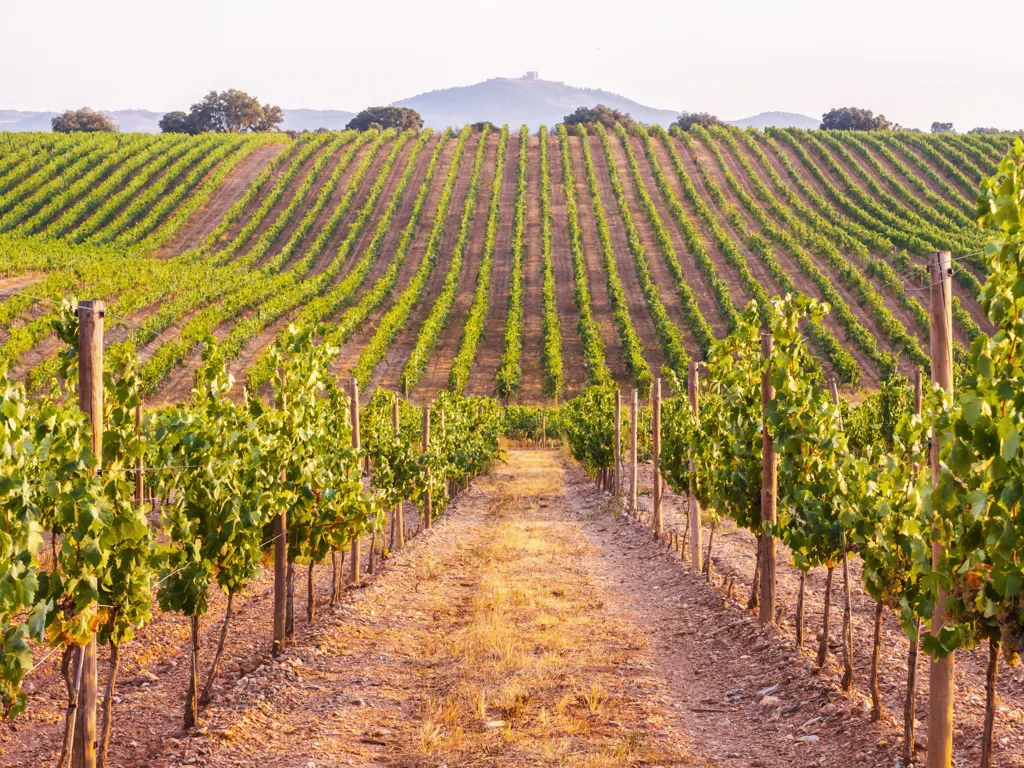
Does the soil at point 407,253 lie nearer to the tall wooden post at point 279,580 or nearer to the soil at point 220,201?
the soil at point 220,201

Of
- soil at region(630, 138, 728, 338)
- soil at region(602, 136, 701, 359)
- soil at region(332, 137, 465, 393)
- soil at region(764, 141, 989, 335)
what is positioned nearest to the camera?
soil at region(332, 137, 465, 393)

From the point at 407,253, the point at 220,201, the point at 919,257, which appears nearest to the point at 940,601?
the point at 919,257

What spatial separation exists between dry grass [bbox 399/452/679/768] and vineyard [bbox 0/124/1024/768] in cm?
6

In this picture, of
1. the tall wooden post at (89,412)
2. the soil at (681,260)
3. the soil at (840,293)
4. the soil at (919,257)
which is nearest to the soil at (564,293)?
the soil at (681,260)

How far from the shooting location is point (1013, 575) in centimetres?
468

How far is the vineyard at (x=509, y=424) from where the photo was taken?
6180 millimetres

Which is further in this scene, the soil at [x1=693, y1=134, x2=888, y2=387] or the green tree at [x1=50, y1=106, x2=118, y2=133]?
the green tree at [x1=50, y1=106, x2=118, y2=133]

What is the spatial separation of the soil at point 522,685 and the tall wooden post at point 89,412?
0.84 metres

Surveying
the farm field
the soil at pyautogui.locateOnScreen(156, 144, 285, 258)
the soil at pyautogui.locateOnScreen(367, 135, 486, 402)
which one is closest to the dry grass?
the farm field

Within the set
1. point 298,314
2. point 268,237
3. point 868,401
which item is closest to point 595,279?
point 298,314

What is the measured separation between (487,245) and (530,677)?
177ft

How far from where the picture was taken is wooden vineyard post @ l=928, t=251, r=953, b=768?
6.25 metres

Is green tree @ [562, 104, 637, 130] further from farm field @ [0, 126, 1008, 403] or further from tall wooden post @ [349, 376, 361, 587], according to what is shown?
tall wooden post @ [349, 376, 361, 587]

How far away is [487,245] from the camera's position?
6231 cm
